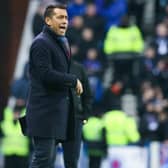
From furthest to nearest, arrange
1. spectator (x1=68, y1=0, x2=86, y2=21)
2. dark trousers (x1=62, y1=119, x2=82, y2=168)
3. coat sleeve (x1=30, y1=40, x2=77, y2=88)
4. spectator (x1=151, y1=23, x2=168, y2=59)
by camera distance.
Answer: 1. spectator (x1=68, y1=0, x2=86, y2=21)
2. spectator (x1=151, y1=23, x2=168, y2=59)
3. dark trousers (x1=62, y1=119, x2=82, y2=168)
4. coat sleeve (x1=30, y1=40, x2=77, y2=88)

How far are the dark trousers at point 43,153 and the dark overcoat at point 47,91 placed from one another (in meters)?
0.06

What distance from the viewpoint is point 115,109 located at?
12.4m

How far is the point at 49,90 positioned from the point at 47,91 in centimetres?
2

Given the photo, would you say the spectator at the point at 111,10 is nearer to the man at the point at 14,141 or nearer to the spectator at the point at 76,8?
the spectator at the point at 76,8

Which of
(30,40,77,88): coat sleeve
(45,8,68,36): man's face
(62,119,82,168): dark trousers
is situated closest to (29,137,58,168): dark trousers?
(62,119,82,168): dark trousers

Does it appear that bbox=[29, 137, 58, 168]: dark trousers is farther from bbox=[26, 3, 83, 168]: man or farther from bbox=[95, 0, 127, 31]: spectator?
bbox=[95, 0, 127, 31]: spectator

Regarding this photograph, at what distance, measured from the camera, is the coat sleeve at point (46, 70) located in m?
6.89

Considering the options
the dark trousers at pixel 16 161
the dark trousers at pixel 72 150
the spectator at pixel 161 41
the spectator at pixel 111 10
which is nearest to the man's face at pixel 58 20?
the dark trousers at pixel 72 150

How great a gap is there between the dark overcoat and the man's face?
0.10 metres

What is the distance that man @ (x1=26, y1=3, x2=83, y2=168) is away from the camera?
22.7ft

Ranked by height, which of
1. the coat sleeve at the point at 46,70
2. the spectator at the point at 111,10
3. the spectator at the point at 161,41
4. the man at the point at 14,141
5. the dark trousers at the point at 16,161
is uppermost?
the coat sleeve at the point at 46,70

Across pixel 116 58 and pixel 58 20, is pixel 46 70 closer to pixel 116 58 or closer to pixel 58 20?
pixel 58 20

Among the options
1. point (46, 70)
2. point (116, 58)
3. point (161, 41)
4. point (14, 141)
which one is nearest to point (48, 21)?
point (46, 70)

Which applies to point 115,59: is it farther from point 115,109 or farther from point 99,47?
point 115,109
